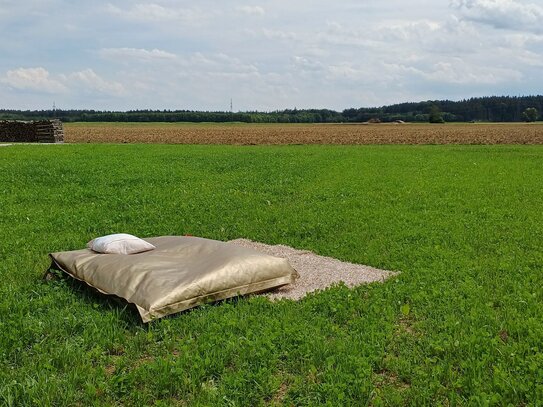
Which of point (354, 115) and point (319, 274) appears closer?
point (319, 274)

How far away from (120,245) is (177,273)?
1122 millimetres

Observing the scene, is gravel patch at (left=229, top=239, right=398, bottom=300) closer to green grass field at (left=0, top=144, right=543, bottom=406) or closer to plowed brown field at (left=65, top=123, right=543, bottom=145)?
green grass field at (left=0, top=144, right=543, bottom=406)

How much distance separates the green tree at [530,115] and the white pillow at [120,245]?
12401 cm

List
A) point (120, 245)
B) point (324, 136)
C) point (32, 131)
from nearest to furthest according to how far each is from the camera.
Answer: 1. point (120, 245)
2. point (32, 131)
3. point (324, 136)

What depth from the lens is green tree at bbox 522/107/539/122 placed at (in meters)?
117

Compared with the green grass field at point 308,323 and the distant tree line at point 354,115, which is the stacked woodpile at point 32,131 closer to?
the green grass field at point 308,323

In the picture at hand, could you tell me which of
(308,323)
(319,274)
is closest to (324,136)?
(319,274)

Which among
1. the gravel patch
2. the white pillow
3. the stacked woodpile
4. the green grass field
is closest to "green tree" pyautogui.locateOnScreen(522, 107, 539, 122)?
the stacked woodpile

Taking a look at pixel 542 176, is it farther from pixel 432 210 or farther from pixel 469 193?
pixel 432 210

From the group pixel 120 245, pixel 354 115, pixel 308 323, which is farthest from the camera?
pixel 354 115

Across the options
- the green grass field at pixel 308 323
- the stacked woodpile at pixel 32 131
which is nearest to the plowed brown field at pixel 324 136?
the stacked woodpile at pixel 32 131

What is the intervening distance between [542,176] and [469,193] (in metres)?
5.13

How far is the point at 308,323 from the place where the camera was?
5121 millimetres

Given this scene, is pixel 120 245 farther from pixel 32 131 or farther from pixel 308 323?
pixel 32 131
